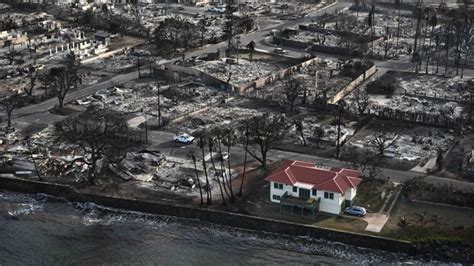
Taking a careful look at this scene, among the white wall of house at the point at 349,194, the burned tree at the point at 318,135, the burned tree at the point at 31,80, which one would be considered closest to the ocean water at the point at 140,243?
the white wall of house at the point at 349,194

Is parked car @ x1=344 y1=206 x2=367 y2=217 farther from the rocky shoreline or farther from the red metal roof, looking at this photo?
the rocky shoreline

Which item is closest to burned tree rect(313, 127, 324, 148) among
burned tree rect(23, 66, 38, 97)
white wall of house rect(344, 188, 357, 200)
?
white wall of house rect(344, 188, 357, 200)

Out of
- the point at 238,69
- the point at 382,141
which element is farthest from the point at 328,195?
the point at 238,69

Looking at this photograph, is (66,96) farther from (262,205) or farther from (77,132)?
(262,205)

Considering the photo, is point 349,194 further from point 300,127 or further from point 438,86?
point 438,86

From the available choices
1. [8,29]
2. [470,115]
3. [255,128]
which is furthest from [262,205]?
[8,29]

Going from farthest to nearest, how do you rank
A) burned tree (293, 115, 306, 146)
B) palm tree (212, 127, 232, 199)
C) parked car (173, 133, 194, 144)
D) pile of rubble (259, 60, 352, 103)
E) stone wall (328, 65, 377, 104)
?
pile of rubble (259, 60, 352, 103) → stone wall (328, 65, 377, 104) → burned tree (293, 115, 306, 146) → parked car (173, 133, 194, 144) → palm tree (212, 127, 232, 199)
